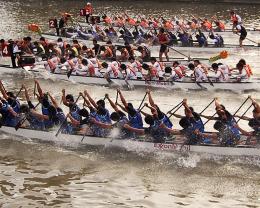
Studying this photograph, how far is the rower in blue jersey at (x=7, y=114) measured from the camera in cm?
1459

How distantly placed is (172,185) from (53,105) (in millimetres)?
4586

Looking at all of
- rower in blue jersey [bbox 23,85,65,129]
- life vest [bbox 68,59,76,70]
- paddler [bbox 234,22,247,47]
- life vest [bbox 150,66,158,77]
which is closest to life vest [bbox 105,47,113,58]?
life vest [bbox 68,59,76,70]

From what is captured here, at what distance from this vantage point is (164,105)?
1764 centimetres

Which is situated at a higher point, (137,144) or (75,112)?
(75,112)

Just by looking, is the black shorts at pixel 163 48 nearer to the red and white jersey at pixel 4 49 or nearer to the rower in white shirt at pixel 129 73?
the rower in white shirt at pixel 129 73

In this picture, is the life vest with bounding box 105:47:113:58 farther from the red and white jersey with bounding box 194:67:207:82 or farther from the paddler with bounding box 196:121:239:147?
the paddler with bounding box 196:121:239:147

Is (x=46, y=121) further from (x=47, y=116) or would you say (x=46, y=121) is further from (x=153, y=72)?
(x=153, y=72)

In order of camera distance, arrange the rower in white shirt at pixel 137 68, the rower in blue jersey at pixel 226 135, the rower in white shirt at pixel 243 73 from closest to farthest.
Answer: the rower in blue jersey at pixel 226 135
the rower in white shirt at pixel 243 73
the rower in white shirt at pixel 137 68

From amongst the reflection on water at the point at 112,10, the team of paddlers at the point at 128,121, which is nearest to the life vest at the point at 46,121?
the team of paddlers at the point at 128,121

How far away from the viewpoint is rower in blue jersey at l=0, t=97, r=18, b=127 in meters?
14.6

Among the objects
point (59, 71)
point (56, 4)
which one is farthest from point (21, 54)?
point (56, 4)

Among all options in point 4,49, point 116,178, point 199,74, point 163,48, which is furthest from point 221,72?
point 4,49

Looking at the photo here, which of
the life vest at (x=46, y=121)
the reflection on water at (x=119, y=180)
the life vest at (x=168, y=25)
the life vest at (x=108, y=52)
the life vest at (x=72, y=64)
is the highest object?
the life vest at (x=168, y=25)

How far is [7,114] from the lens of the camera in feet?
48.3
